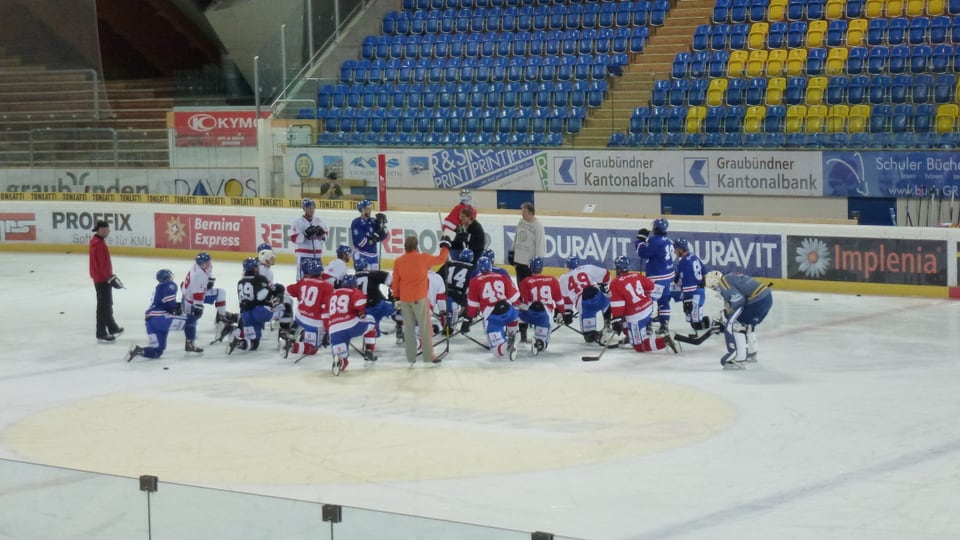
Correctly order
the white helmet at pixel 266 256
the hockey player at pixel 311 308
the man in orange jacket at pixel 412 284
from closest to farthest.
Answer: the man in orange jacket at pixel 412 284, the hockey player at pixel 311 308, the white helmet at pixel 266 256

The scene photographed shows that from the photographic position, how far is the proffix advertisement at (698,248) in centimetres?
1994

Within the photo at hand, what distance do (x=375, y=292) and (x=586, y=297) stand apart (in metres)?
2.50

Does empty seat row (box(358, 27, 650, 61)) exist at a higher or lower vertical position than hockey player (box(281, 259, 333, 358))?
higher

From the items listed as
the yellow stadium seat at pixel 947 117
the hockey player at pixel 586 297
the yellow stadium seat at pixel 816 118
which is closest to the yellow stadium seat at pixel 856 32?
the yellow stadium seat at pixel 816 118

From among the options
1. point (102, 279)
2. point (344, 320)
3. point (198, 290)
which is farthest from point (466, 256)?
point (102, 279)

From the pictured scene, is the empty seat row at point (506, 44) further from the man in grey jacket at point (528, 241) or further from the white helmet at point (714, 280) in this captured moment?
the white helmet at point (714, 280)

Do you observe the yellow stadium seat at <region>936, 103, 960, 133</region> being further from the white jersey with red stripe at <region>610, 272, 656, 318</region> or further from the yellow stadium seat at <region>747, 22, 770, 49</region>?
the white jersey with red stripe at <region>610, 272, 656, 318</region>

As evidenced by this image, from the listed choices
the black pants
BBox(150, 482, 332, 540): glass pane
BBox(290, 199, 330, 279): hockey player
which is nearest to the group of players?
the black pants

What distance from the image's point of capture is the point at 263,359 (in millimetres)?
15352

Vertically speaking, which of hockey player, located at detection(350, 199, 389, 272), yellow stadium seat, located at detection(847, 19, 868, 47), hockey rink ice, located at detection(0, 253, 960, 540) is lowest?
hockey rink ice, located at detection(0, 253, 960, 540)

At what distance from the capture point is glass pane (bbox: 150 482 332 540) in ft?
19.7

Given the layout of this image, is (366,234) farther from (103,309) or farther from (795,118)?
(795,118)

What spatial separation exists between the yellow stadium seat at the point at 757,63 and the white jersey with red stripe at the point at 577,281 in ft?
37.8

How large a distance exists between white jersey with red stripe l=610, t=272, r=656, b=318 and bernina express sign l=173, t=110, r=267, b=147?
14.7m
